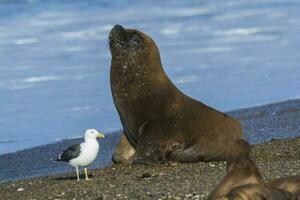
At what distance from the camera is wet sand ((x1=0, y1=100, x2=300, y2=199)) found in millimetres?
9383

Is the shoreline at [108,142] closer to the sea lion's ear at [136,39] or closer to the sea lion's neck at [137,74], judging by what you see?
the sea lion's neck at [137,74]

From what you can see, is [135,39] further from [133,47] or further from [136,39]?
[133,47]

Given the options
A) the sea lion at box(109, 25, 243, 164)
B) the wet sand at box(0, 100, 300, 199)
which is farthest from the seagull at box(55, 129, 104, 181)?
the sea lion at box(109, 25, 243, 164)

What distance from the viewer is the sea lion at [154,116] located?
1262cm

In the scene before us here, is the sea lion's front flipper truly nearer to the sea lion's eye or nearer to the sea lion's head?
the sea lion's head

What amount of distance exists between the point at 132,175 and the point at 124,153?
1832mm

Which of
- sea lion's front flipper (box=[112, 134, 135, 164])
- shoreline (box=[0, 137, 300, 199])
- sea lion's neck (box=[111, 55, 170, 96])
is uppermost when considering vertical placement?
sea lion's neck (box=[111, 55, 170, 96])

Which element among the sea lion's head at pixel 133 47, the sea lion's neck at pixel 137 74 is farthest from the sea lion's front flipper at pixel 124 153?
the sea lion's head at pixel 133 47

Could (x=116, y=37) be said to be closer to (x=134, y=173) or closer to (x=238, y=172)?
(x=134, y=173)

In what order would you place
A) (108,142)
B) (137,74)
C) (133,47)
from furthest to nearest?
1. (108,142)
2. (133,47)
3. (137,74)

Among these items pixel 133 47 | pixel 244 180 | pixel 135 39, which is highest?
pixel 244 180

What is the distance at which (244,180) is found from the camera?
618 centimetres

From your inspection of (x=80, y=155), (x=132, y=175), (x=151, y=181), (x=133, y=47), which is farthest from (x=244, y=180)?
→ (x=133, y=47)

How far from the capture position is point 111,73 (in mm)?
13688
